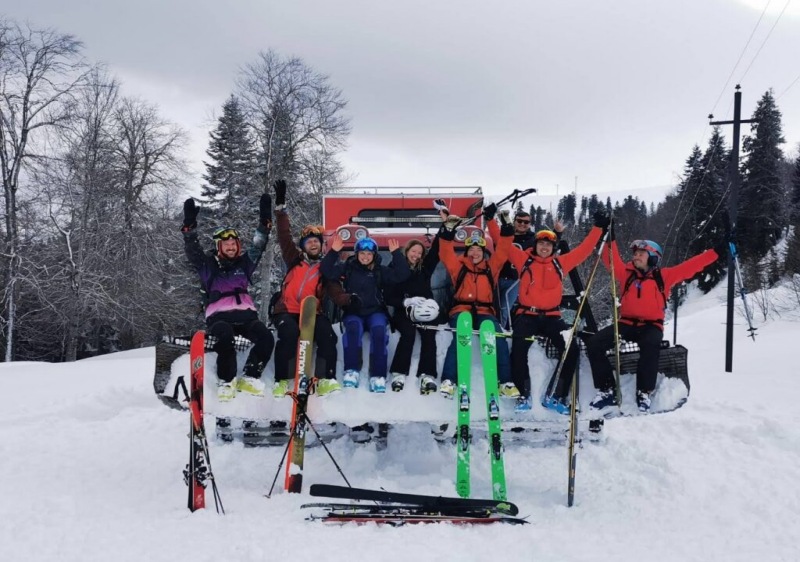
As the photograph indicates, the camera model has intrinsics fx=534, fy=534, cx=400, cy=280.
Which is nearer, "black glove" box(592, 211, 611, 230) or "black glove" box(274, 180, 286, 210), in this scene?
"black glove" box(592, 211, 611, 230)

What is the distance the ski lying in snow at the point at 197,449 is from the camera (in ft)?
13.9

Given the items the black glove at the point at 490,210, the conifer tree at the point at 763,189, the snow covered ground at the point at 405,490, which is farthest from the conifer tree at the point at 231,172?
the conifer tree at the point at 763,189

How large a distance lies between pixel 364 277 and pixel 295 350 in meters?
1.02

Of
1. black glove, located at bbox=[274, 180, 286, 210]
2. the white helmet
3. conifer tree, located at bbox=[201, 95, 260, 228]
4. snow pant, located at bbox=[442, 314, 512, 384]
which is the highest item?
conifer tree, located at bbox=[201, 95, 260, 228]

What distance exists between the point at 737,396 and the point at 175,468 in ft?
27.2

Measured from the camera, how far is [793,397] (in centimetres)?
830

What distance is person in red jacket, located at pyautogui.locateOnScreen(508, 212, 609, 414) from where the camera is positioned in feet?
16.0

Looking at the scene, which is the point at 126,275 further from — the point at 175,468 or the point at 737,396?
the point at 737,396

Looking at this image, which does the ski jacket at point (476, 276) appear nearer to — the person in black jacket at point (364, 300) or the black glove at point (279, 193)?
the person in black jacket at point (364, 300)

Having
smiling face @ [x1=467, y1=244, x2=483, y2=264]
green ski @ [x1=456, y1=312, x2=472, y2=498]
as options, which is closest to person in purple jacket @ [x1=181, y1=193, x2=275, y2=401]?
green ski @ [x1=456, y1=312, x2=472, y2=498]

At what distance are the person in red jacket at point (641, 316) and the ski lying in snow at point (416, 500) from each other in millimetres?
1379

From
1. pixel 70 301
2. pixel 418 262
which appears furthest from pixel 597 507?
pixel 70 301

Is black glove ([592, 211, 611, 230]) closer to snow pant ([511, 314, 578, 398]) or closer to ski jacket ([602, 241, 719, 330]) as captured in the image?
ski jacket ([602, 241, 719, 330])

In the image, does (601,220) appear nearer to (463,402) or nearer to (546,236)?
(546,236)
